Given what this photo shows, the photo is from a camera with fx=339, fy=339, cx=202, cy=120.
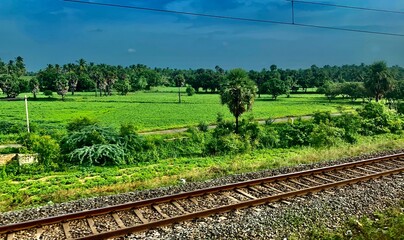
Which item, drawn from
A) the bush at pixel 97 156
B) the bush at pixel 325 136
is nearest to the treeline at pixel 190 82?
the bush at pixel 325 136

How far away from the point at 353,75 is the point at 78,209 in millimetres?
142796

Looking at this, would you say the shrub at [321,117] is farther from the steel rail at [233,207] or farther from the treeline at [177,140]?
the steel rail at [233,207]

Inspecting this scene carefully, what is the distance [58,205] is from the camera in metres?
10.1

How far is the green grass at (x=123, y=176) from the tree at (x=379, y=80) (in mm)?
47136

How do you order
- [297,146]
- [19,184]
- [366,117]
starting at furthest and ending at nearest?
[366,117] < [297,146] < [19,184]

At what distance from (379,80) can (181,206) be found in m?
62.5

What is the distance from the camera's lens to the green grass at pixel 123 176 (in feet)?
40.0

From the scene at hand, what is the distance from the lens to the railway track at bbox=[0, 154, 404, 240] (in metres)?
8.19

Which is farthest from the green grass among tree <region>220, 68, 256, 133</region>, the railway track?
tree <region>220, 68, 256, 133</region>

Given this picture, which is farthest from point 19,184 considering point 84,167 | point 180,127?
point 180,127

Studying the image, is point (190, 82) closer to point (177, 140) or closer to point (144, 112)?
point (144, 112)

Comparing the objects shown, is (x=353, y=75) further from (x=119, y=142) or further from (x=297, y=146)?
(x=119, y=142)

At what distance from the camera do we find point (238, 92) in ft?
87.8

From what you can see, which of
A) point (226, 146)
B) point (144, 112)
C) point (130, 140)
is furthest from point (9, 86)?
point (226, 146)
